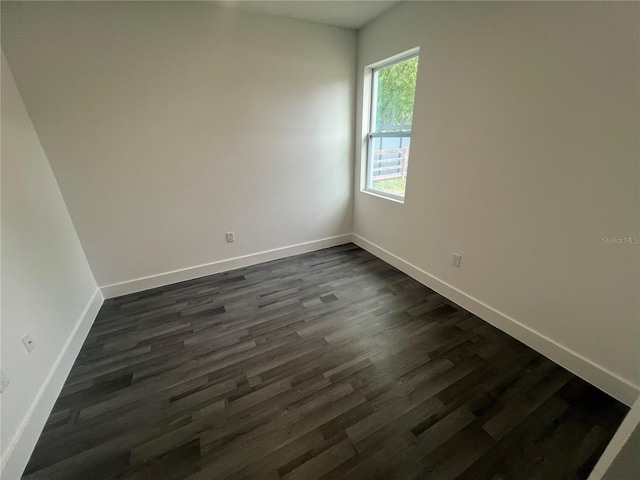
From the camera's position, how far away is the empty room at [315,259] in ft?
4.06

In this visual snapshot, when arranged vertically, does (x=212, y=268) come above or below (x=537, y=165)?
below

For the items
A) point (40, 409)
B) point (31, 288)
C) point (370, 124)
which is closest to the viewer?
point (40, 409)

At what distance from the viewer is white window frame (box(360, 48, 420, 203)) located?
8.49 feet

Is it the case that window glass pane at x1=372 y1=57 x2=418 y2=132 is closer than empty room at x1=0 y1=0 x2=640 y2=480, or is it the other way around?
empty room at x1=0 y1=0 x2=640 y2=480

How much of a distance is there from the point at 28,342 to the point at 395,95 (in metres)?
3.38

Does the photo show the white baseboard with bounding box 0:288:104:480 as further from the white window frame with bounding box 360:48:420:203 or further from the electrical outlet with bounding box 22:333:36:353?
the white window frame with bounding box 360:48:420:203

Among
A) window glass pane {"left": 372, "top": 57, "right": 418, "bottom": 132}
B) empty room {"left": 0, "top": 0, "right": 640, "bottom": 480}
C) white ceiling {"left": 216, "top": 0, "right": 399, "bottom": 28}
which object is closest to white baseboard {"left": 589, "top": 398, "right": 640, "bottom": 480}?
empty room {"left": 0, "top": 0, "right": 640, "bottom": 480}

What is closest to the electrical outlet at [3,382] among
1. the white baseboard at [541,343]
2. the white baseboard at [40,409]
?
the white baseboard at [40,409]

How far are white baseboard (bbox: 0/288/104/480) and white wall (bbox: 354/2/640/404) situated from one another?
283 centimetres

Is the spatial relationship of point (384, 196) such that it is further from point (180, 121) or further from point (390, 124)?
point (180, 121)

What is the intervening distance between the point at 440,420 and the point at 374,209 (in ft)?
7.13

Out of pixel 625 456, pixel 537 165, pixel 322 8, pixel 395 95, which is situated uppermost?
pixel 322 8

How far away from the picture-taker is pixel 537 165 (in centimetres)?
154

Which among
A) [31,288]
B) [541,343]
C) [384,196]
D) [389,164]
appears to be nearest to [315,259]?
[384,196]
